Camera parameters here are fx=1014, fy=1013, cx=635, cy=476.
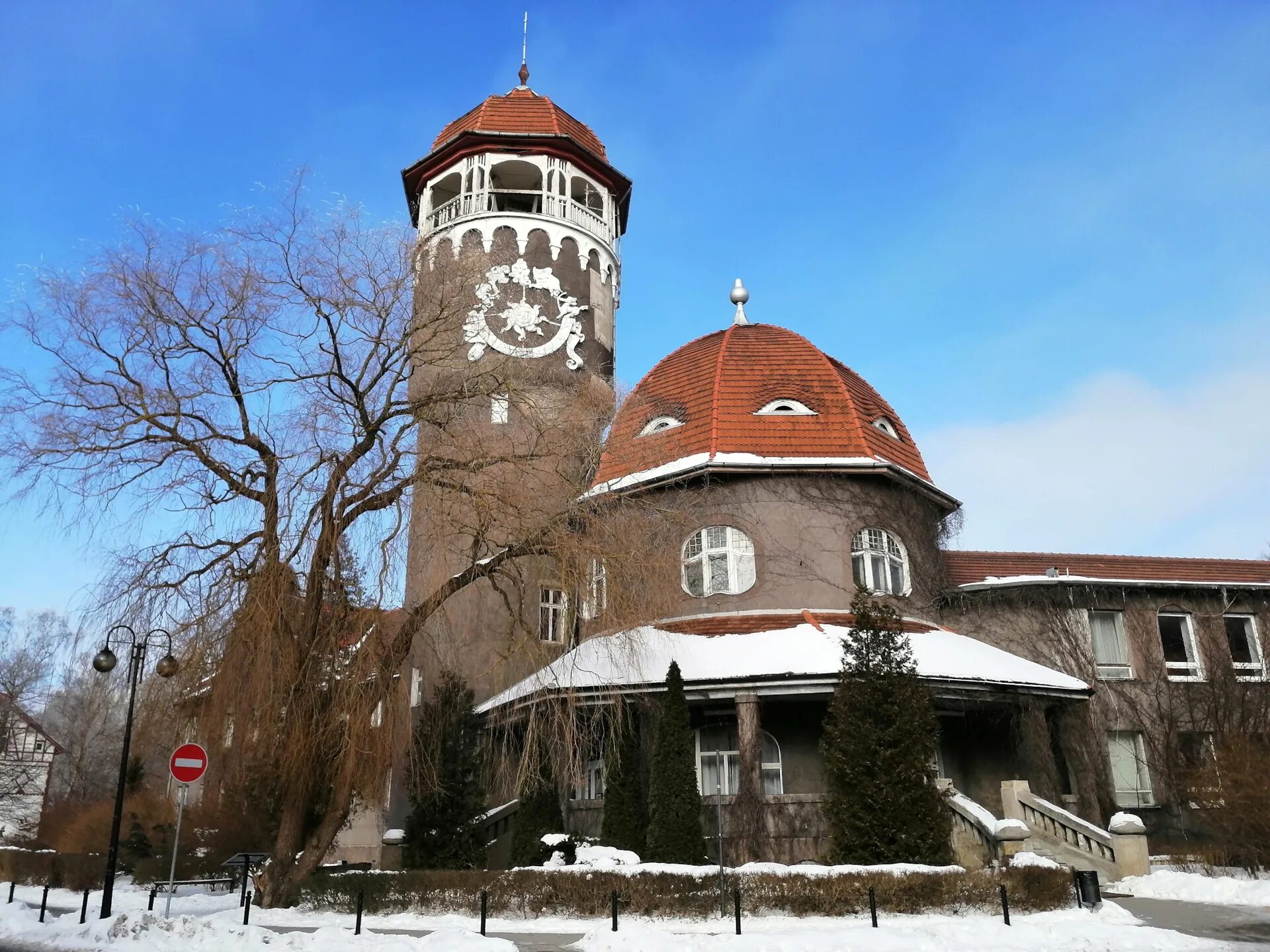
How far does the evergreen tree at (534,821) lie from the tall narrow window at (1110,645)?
13.4 meters

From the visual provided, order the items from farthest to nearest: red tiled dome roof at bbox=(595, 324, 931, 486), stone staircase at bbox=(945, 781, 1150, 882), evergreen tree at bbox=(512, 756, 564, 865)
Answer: red tiled dome roof at bbox=(595, 324, 931, 486)
evergreen tree at bbox=(512, 756, 564, 865)
stone staircase at bbox=(945, 781, 1150, 882)

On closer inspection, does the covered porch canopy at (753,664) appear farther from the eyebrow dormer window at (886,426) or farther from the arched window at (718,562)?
the eyebrow dormer window at (886,426)

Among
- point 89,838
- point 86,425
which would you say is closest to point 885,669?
point 86,425

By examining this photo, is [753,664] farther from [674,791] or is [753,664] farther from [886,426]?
[886,426]

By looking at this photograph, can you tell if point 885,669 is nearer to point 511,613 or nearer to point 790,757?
point 790,757

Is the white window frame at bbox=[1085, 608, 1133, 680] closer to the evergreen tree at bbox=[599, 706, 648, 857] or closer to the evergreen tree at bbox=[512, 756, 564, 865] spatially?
the evergreen tree at bbox=[599, 706, 648, 857]

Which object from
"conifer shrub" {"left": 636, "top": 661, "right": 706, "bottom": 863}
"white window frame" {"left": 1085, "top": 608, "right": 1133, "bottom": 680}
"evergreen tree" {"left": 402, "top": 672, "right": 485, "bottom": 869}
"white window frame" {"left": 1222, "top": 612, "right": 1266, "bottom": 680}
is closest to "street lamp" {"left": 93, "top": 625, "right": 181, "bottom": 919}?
"evergreen tree" {"left": 402, "top": 672, "right": 485, "bottom": 869}

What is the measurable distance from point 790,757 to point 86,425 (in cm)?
1347

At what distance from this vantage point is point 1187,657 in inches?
982

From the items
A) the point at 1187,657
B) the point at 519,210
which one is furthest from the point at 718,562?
the point at 519,210

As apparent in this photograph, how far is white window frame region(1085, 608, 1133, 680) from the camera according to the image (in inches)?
947

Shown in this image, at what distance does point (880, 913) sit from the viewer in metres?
12.9

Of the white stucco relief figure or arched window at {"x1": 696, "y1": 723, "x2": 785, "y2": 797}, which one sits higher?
the white stucco relief figure

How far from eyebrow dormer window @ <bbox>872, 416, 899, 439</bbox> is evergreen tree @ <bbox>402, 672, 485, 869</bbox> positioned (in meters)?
11.7
